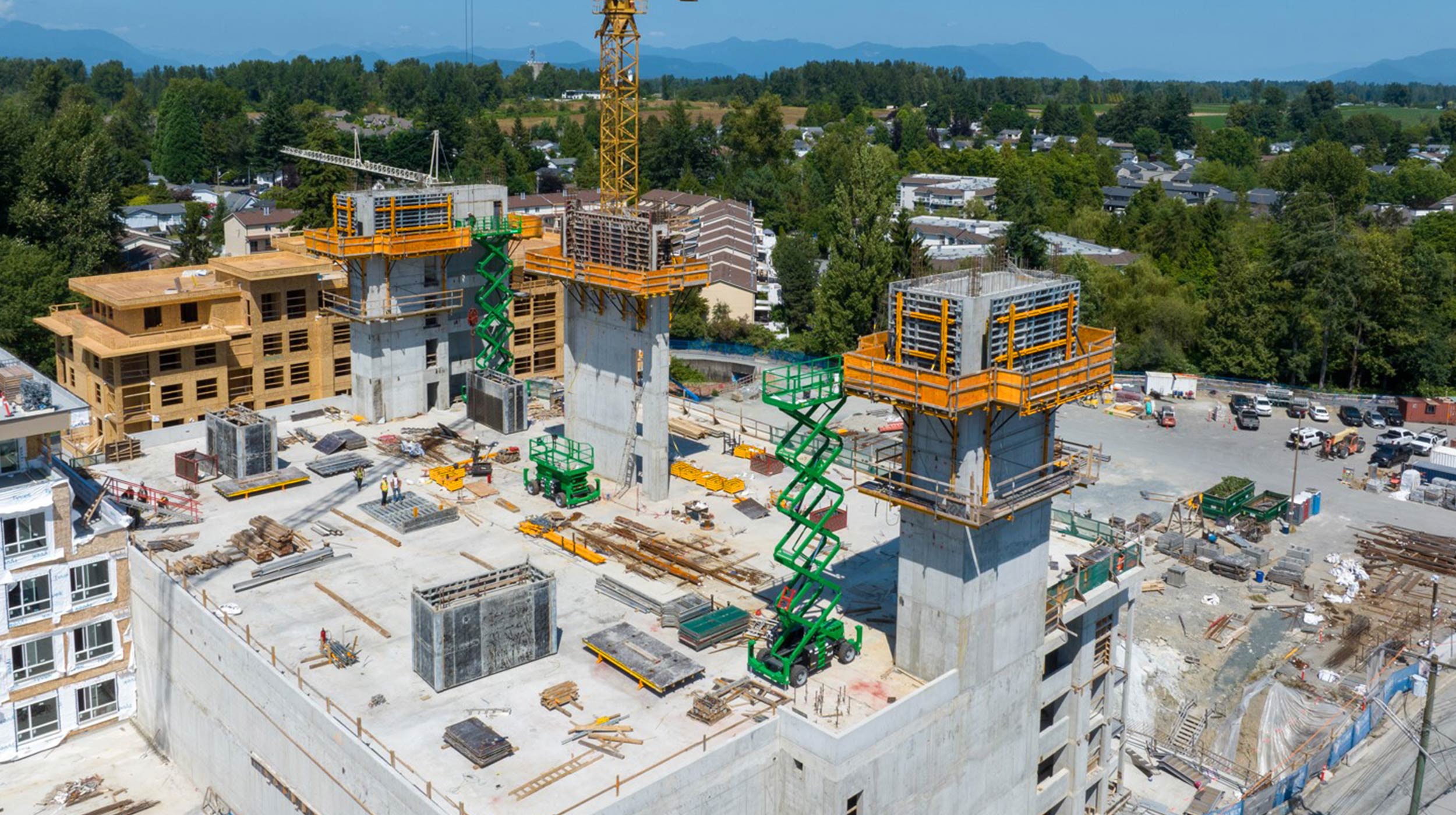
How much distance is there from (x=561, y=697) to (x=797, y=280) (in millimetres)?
81166

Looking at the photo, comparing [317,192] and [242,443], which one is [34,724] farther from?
[317,192]

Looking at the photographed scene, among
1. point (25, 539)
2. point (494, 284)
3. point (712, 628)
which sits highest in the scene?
point (494, 284)

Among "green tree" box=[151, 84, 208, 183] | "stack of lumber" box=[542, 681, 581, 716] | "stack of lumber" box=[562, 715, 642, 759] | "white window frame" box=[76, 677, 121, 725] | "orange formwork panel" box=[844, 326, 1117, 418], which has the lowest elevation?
"white window frame" box=[76, 677, 121, 725]

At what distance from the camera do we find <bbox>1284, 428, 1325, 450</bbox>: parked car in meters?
80.8

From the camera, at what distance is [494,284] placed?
57.7 m

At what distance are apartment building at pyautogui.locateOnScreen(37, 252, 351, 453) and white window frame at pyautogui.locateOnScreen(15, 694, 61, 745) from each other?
61.9ft

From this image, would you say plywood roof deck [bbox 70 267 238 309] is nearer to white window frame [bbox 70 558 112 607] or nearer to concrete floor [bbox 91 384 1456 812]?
concrete floor [bbox 91 384 1456 812]

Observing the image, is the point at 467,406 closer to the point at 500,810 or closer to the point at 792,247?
the point at 500,810

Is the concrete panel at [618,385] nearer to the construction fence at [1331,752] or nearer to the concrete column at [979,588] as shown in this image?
the concrete column at [979,588]

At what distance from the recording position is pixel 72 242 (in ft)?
321

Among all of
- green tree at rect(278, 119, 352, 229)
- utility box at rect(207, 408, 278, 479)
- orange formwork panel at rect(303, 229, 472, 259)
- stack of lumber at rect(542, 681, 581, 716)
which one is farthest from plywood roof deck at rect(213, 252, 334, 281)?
green tree at rect(278, 119, 352, 229)

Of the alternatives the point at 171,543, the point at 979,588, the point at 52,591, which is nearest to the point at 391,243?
the point at 171,543

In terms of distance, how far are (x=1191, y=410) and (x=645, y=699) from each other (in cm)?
6664

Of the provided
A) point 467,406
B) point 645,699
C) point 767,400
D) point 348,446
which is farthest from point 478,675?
point 467,406
